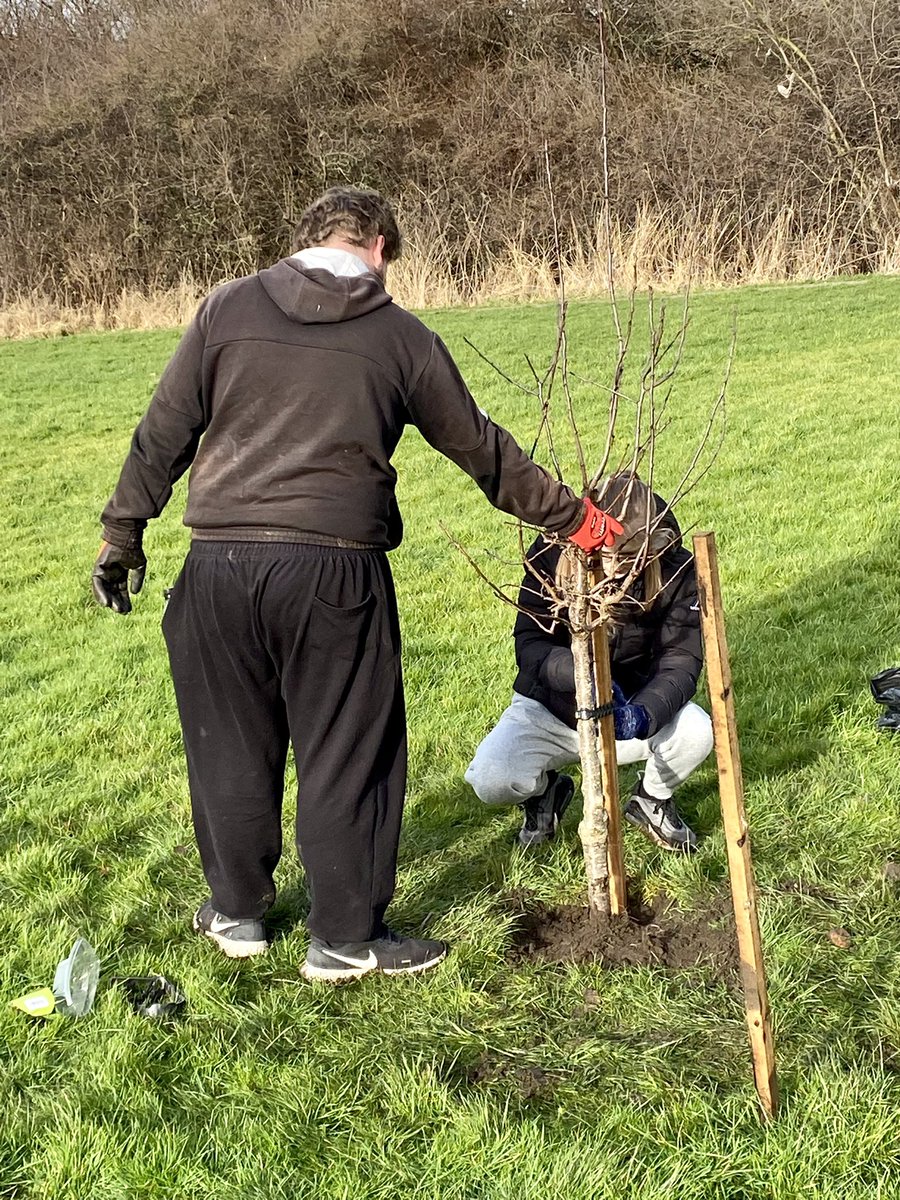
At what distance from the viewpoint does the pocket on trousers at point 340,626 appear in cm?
296

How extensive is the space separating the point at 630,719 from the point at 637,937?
0.66m

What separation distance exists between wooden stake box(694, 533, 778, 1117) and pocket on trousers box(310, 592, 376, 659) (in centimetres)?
100

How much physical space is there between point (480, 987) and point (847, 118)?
2278cm

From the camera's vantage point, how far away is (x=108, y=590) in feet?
10.9

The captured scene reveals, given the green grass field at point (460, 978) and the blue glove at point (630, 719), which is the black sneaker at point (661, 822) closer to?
the green grass field at point (460, 978)

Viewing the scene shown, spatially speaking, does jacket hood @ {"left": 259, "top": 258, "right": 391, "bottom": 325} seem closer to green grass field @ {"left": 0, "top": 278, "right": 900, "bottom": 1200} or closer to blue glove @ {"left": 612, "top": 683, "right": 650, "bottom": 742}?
blue glove @ {"left": 612, "top": 683, "right": 650, "bottom": 742}

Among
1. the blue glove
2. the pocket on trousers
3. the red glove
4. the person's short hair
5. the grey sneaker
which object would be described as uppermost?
the person's short hair

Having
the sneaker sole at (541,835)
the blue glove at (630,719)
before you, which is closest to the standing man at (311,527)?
the blue glove at (630,719)

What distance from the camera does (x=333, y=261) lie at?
2.94 meters

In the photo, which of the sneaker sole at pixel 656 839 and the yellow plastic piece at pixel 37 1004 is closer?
the yellow plastic piece at pixel 37 1004

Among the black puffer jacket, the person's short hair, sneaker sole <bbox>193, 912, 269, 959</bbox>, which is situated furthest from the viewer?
the black puffer jacket

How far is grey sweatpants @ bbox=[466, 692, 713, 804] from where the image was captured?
3791mm

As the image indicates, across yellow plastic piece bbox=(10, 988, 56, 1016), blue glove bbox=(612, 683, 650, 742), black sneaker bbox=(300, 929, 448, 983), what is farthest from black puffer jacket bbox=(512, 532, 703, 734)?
yellow plastic piece bbox=(10, 988, 56, 1016)

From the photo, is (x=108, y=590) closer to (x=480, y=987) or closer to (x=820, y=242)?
(x=480, y=987)
